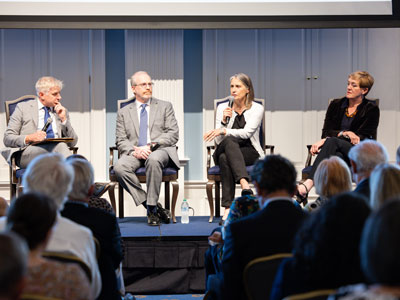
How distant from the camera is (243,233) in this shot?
1.74 meters

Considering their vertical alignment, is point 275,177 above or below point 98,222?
above

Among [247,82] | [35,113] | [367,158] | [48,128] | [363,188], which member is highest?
[247,82]

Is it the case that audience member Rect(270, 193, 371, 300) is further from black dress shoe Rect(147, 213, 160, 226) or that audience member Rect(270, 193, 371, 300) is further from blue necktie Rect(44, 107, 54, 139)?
blue necktie Rect(44, 107, 54, 139)

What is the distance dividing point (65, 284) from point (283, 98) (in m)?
4.65

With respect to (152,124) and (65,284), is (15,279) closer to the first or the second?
(65,284)

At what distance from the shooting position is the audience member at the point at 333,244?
3.76ft

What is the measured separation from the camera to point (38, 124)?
456cm

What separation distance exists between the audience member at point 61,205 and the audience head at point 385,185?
82cm

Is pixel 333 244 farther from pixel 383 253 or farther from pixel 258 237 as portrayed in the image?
pixel 258 237

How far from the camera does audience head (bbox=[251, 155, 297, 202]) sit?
6.20 feet

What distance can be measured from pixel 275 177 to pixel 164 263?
2.03 m

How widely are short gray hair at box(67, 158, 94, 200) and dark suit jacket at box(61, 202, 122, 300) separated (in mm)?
37

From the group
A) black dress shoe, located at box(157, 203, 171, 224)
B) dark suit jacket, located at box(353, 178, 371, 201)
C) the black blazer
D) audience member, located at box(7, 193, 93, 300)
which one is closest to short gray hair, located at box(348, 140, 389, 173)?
dark suit jacket, located at box(353, 178, 371, 201)

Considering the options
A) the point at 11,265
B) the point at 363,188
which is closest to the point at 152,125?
the point at 363,188
